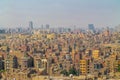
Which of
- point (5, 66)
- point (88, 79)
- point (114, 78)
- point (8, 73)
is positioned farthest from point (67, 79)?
point (5, 66)

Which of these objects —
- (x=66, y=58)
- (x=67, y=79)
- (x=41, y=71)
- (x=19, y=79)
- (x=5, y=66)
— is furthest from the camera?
(x=66, y=58)

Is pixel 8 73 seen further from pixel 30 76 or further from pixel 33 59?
pixel 33 59

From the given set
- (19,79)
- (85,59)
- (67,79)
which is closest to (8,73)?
(19,79)

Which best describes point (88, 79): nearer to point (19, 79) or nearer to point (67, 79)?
point (67, 79)

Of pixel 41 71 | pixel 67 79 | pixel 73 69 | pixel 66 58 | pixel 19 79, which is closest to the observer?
pixel 67 79

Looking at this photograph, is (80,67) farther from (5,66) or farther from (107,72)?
(5,66)

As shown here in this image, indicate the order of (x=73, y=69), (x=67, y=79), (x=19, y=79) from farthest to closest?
(x=73, y=69), (x=19, y=79), (x=67, y=79)

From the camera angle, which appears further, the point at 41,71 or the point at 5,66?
the point at 5,66

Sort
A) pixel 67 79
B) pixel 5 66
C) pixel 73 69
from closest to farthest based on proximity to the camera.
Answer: pixel 67 79 → pixel 73 69 → pixel 5 66

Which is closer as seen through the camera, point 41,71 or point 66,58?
point 41,71
